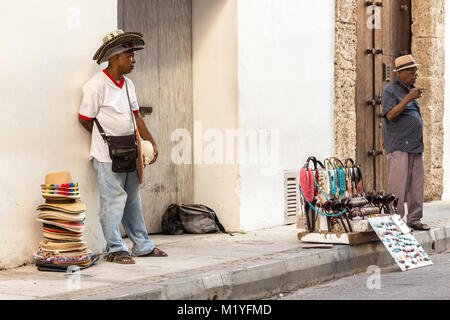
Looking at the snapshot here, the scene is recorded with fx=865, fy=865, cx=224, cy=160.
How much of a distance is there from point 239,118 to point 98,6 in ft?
7.61

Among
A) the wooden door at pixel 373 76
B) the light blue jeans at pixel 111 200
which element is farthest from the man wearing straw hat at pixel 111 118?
the wooden door at pixel 373 76

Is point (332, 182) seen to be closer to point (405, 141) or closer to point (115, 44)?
point (405, 141)

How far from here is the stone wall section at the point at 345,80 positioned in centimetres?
1079

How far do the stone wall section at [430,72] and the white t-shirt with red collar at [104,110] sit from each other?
21.9ft

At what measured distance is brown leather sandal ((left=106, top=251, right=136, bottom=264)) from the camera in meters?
6.87

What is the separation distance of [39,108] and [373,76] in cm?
613

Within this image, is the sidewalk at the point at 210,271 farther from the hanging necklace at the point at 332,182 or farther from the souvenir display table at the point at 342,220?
the hanging necklace at the point at 332,182

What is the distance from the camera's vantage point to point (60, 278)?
6203 mm

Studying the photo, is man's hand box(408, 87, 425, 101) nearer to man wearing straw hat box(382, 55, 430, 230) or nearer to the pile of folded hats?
man wearing straw hat box(382, 55, 430, 230)

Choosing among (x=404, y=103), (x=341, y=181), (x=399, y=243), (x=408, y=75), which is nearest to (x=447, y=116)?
(x=408, y=75)

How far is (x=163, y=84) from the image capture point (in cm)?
907

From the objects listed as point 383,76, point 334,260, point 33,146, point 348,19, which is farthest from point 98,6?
point 383,76

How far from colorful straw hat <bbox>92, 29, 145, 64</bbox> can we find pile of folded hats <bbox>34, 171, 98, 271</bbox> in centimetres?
104
